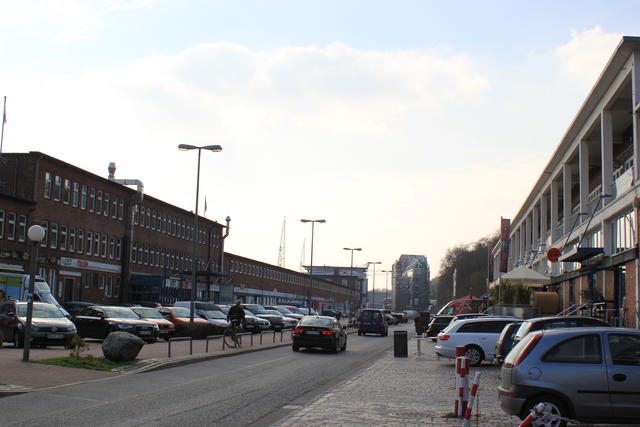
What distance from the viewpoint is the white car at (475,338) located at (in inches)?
981

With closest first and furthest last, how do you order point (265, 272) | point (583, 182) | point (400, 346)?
point (400, 346)
point (583, 182)
point (265, 272)

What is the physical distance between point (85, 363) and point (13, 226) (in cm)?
3201

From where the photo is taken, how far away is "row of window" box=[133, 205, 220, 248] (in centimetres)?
6844

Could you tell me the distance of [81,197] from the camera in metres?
57.9

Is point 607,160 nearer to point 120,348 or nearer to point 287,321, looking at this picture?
point 120,348

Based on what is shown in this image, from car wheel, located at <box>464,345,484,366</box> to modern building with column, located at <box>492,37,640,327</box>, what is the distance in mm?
5294

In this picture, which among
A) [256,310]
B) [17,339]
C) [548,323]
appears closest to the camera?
[548,323]

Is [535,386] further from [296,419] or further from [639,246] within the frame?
[639,246]

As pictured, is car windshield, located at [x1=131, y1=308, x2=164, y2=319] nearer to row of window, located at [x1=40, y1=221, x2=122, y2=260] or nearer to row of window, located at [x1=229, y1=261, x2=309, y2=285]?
row of window, located at [x1=40, y1=221, x2=122, y2=260]

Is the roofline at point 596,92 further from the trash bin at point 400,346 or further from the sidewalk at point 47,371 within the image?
the sidewalk at point 47,371

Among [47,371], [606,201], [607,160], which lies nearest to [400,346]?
[606,201]

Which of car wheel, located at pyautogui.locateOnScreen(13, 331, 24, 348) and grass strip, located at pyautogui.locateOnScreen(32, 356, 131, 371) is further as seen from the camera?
car wheel, located at pyautogui.locateOnScreen(13, 331, 24, 348)

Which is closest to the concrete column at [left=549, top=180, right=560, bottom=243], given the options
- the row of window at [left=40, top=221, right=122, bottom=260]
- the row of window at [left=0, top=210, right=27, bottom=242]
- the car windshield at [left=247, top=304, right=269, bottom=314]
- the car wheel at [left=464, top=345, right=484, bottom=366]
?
the car wheel at [left=464, top=345, right=484, bottom=366]

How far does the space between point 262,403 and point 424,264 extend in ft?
432
